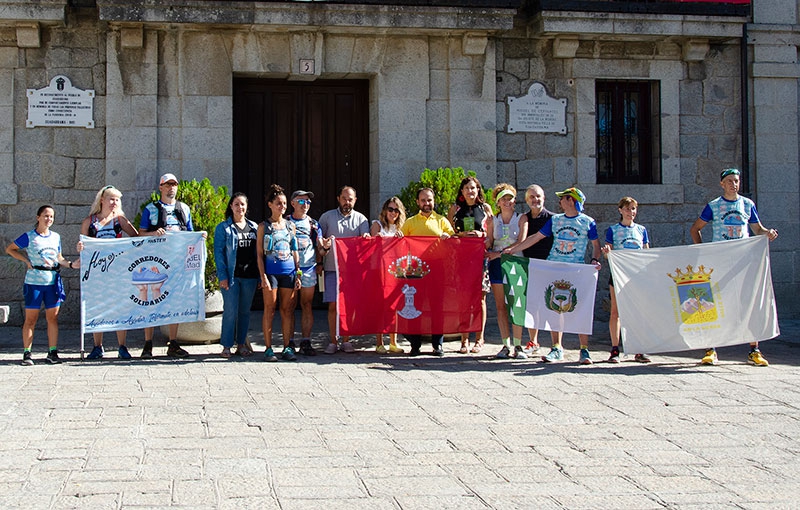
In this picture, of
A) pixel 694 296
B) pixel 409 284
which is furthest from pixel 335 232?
pixel 694 296

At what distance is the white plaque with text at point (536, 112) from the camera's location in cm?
1254

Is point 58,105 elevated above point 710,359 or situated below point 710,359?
above

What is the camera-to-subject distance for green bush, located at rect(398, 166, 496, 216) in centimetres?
1082

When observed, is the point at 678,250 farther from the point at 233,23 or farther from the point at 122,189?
the point at 122,189

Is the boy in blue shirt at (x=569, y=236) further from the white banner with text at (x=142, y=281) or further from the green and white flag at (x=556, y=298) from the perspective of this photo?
the white banner with text at (x=142, y=281)

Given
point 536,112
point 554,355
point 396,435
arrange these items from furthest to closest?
point 536,112
point 554,355
point 396,435

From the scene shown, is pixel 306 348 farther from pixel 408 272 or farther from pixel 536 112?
pixel 536 112

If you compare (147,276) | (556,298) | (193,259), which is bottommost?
(556,298)

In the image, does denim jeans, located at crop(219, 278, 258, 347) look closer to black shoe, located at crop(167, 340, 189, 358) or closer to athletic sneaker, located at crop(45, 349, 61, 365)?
black shoe, located at crop(167, 340, 189, 358)

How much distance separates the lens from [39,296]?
9.07 meters

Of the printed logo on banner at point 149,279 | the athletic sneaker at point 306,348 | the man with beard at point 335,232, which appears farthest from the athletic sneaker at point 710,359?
the printed logo on banner at point 149,279

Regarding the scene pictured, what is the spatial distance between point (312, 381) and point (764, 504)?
4.18 meters

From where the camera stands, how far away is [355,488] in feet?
16.0

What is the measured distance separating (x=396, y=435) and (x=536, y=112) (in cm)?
743
